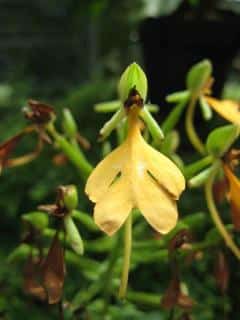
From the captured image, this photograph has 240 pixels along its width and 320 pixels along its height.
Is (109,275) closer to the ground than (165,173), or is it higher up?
closer to the ground

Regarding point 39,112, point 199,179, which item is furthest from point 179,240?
point 39,112

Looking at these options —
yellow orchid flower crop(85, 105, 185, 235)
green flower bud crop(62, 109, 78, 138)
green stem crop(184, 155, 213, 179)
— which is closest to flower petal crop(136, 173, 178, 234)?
yellow orchid flower crop(85, 105, 185, 235)

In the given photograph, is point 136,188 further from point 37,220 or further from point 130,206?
point 37,220

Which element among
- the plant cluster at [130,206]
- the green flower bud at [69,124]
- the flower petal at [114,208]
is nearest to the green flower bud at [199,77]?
the plant cluster at [130,206]

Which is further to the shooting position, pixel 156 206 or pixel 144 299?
pixel 144 299

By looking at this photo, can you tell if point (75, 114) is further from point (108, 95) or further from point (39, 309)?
point (39, 309)

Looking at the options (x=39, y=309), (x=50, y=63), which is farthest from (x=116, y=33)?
(x=39, y=309)

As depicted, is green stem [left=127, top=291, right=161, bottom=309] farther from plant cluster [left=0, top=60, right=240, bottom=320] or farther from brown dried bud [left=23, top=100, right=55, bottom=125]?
brown dried bud [left=23, top=100, right=55, bottom=125]

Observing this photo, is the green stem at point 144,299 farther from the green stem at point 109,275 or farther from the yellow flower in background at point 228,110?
the yellow flower in background at point 228,110
